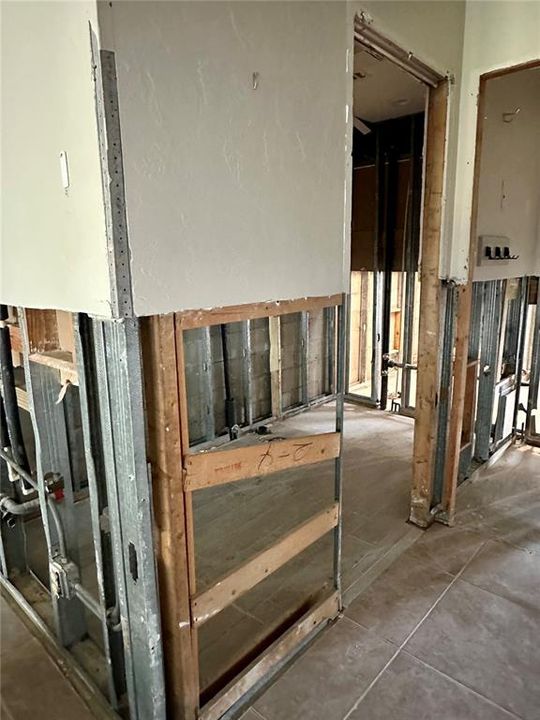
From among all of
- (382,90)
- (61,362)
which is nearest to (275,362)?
(382,90)

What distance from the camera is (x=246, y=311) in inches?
58.9

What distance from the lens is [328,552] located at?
2.59 metres

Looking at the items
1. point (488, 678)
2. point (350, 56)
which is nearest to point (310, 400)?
point (488, 678)

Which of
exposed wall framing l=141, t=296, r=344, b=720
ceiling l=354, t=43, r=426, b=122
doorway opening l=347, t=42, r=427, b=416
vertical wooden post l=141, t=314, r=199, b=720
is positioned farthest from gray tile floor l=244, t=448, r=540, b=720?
ceiling l=354, t=43, r=426, b=122

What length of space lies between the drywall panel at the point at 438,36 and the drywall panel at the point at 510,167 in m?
0.46

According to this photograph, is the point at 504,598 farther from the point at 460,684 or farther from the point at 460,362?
the point at 460,362

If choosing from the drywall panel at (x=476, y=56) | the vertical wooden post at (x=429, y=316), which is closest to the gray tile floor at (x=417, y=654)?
the vertical wooden post at (x=429, y=316)

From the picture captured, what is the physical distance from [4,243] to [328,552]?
2160 mm

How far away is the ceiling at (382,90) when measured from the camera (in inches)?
121

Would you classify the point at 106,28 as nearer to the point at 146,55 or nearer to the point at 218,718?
the point at 146,55

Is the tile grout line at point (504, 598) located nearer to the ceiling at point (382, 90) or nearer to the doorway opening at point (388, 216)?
the doorway opening at point (388, 216)

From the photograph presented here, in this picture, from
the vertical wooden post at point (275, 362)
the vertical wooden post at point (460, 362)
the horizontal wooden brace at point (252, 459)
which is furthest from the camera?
the vertical wooden post at point (275, 362)

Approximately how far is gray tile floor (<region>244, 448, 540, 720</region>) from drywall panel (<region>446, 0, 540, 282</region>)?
154 cm

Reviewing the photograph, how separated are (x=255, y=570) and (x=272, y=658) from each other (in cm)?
44
